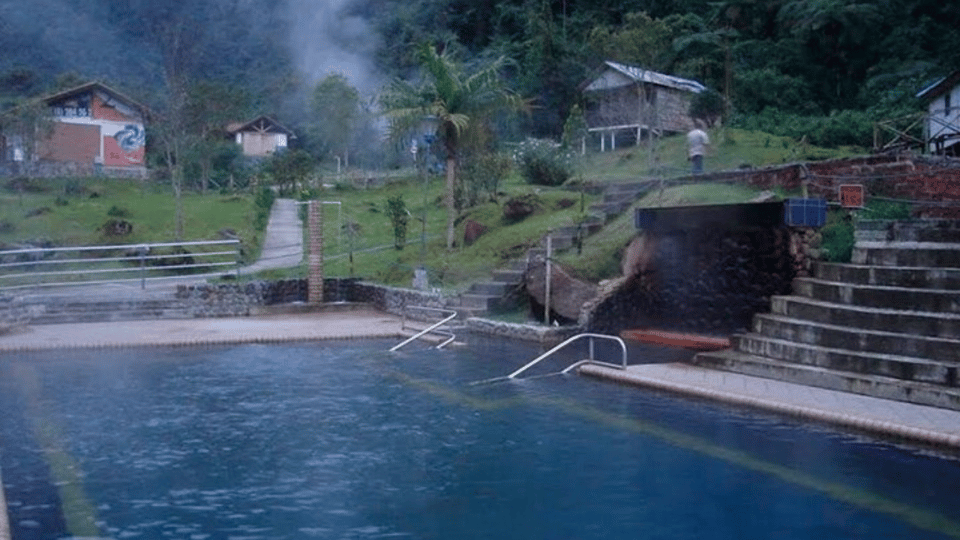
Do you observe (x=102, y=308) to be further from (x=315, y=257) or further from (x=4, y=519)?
(x=4, y=519)

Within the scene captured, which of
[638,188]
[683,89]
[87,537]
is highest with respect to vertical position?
[683,89]

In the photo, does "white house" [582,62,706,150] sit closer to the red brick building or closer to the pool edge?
the red brick building

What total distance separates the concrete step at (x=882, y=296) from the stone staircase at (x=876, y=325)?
0.04ft

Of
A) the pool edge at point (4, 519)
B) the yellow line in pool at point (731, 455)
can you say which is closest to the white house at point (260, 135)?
the yellow line in pool at point (731, 455)

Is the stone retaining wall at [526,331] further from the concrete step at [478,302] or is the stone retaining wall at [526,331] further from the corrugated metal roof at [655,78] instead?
the corrugated metal roof at [655,78]

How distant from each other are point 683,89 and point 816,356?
23187mm

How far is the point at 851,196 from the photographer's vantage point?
13812 millimetres

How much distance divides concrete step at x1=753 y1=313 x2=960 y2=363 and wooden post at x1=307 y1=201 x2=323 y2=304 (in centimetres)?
996

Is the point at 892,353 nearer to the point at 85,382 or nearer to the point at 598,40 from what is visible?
the point at 85,382

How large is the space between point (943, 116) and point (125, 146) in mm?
34006

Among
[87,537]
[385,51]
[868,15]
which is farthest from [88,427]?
[385,51]

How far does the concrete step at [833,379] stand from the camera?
9.88 metres

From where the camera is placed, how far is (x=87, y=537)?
6488 mm

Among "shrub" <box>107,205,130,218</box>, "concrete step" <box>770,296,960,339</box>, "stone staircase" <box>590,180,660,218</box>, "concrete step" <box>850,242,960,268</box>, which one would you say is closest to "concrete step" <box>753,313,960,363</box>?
"concrete step" <box>770,296,960,339</box>
